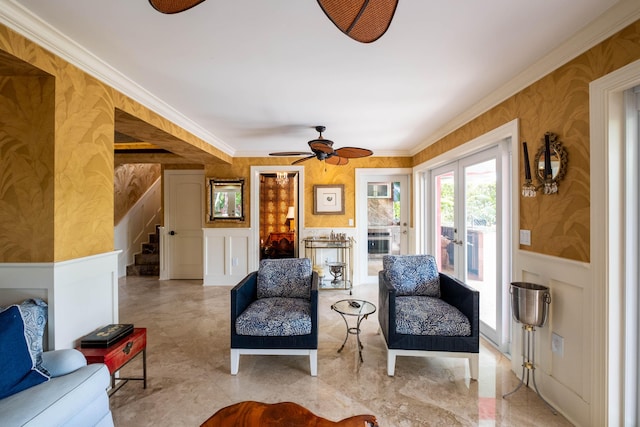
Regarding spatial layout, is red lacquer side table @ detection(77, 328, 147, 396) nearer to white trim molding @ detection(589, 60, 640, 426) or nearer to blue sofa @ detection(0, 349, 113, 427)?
blue sofa @ detection(0, 349, 113, 427)

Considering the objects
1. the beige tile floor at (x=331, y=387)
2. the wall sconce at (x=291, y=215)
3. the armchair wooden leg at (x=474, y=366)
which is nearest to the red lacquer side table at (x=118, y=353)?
the beige tile floor at (x=331, y=387)

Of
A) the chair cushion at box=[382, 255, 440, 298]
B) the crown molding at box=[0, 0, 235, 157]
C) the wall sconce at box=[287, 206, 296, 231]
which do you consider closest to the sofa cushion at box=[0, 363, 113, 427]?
the crown molding at box=[0, 0, 235, 157]

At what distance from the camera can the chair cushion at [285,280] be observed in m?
2.75

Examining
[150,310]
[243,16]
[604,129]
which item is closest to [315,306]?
[243,16]

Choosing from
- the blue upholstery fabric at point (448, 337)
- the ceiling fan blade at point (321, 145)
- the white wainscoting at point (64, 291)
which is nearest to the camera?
the white wainscoting at point (64, 291)

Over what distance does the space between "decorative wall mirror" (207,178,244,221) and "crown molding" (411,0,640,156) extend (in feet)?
12.6

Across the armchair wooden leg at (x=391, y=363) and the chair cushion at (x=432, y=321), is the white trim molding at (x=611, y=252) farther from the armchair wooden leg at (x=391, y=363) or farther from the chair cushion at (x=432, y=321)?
the armchair wooden leg at (x=391, y=363)

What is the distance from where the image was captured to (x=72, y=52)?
179 centimetres

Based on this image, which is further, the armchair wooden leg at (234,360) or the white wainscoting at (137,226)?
the white wainscoting at (137,226)

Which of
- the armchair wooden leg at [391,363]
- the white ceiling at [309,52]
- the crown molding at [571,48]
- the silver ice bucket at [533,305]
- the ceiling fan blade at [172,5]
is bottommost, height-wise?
the armchair wooden leg at [391,363]

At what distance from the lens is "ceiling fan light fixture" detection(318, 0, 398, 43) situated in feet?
2.66

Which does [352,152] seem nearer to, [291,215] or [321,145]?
[321,145]

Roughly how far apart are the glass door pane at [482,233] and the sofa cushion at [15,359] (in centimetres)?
351

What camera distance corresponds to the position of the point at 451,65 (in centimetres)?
206
